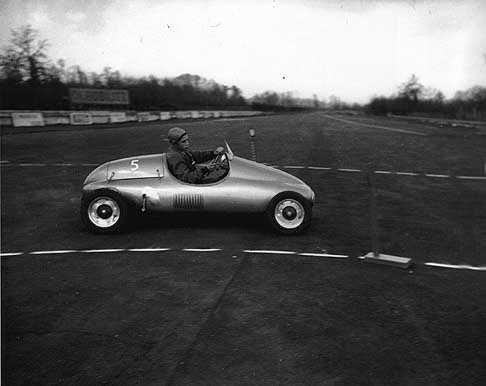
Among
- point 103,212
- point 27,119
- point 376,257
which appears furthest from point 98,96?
point 376,257

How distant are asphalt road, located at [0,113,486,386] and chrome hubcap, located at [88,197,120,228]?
0.30m

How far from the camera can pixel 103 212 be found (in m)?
7.41

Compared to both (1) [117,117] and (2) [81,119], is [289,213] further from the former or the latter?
(1) [117,117]

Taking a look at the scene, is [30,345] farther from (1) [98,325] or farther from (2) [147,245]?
(2) [147,245]

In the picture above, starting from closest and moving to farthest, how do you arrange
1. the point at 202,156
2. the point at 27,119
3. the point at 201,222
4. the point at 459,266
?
the point at 459,266, the point at 202,156, the point at 201,222, the point at 27,119

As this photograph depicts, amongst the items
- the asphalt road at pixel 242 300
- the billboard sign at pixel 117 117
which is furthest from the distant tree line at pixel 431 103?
the billboard sign at pixel 117 117

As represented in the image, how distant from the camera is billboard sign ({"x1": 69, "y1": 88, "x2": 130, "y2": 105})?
160ft

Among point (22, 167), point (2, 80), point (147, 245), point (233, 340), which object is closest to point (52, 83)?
point (2, 80)

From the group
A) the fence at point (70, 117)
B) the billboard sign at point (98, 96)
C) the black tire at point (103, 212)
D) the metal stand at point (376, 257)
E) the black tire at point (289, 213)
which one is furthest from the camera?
the billboard sign at point (98, 96)

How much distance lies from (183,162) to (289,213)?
1.88 meters

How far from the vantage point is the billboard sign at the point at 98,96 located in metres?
48.7

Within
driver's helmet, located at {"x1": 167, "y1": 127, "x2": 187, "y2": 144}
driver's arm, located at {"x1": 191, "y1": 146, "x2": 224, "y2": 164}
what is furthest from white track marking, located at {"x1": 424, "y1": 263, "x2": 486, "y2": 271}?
driver's helmet, located at {"x1": 167, "y1": 127, "x2": 187, "y2": 144}

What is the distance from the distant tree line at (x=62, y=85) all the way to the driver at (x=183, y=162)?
1605cm

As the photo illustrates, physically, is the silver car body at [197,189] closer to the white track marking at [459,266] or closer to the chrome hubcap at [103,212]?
the chrome hubcap at [103,212]
